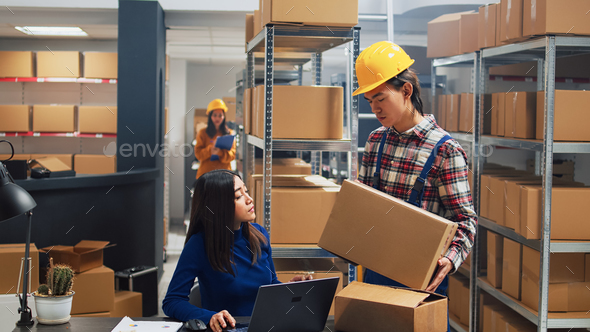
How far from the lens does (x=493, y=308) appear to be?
3012 millimetres

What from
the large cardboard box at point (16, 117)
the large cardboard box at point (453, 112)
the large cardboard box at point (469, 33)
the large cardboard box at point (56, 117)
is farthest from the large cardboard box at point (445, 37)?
the large cardboard box at point (16, 117)

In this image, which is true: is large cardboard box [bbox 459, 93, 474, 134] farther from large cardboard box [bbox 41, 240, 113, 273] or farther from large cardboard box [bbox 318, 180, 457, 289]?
large cardboard box [bbox 41, 240, 113, 273]

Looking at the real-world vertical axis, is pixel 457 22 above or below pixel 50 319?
above

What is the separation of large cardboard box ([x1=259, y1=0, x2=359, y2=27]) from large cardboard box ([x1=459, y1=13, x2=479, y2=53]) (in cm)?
145

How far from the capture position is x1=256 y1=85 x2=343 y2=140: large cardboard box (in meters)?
2.32

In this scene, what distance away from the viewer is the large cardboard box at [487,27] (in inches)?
115

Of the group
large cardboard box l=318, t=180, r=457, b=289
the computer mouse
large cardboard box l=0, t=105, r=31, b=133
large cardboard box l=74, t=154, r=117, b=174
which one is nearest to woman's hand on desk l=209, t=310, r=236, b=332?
the computer mouse

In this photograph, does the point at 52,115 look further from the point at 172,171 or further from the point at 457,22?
the point at 457,22

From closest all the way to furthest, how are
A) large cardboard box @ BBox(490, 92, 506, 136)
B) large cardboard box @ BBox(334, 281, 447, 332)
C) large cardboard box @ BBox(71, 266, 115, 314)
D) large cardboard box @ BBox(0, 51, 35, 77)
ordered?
large cardboard box @ BBox(334, 281, 447, 332) < large cardboard box @ BBox(490, 92, 506, 136) < large cardboard box @ BBox(71, 266, 115, 314) < large cardboard box @ BBox(0, 51, 35, 77)

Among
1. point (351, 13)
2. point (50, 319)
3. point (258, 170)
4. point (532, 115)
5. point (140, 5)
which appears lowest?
point (50, 319)

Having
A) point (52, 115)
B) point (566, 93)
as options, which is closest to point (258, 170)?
point (566, 93)

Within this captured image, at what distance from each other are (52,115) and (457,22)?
186 inches

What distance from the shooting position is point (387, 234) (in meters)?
1.51

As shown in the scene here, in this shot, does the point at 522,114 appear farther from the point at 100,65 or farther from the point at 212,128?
the point at 100,65
